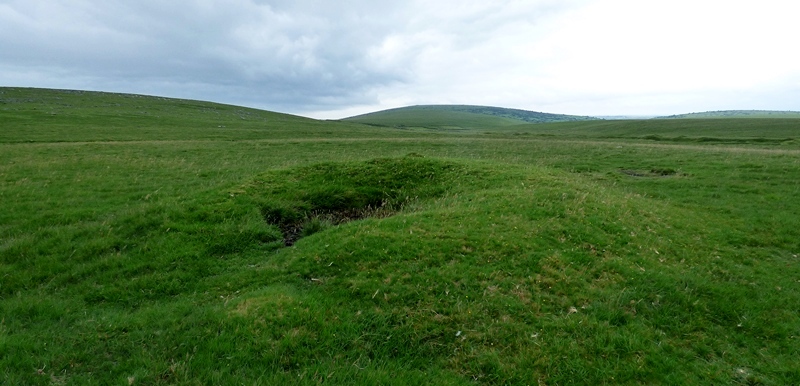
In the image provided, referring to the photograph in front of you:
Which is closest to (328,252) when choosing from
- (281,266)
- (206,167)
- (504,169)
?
(281,266)

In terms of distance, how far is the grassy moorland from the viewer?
22.1 feet

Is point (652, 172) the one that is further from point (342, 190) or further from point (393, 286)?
point (393, 286)

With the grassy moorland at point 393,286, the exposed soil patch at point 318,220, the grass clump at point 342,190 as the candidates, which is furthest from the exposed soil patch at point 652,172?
the exposed soil patch at point 318,220

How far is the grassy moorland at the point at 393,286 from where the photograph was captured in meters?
6.73

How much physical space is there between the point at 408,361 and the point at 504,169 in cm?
1450

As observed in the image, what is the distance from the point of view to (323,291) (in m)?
8.62

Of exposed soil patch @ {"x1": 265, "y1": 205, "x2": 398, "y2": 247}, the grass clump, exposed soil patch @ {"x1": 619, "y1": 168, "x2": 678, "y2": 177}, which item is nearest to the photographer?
exposed soil patch @ {"x1": 265, "y1": 205, "x2": 398, "y2": 247}

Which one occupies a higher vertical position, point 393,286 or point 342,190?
point 342,190

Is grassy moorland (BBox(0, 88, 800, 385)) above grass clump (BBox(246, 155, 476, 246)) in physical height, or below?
below

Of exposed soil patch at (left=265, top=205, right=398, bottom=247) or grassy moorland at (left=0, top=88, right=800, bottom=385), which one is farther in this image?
exposed soil patch at (left=265, top=205, right=398, bottom=247)

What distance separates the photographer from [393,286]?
8.61 meters

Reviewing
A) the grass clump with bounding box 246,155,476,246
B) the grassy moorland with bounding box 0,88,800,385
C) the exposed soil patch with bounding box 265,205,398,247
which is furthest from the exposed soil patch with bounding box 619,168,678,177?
the exposed soil patch with bounding box 265,205,398,247

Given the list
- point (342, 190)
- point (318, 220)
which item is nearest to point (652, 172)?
point (342, 190)

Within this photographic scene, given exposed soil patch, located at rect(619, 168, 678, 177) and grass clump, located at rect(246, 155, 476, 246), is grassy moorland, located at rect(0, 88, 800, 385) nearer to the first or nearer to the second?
grass clump, located at rect(246, 155, 476, 246)
